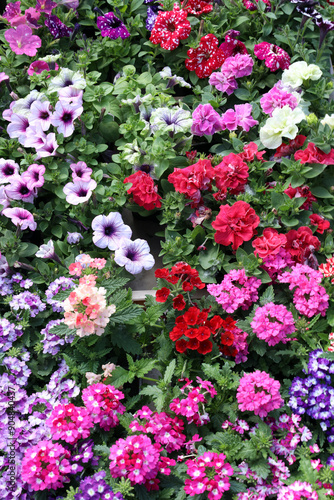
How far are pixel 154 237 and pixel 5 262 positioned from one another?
2.85ft

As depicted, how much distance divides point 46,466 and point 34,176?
4.83ft

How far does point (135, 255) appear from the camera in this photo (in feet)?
7.99

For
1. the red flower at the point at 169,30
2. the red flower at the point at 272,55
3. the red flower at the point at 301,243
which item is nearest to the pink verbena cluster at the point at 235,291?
the red flower at the point at 301,243

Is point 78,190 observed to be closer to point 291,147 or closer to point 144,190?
point 144,190

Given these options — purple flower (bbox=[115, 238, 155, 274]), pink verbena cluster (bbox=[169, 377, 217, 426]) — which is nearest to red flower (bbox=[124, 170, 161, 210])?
purple flower (bbox=[115, 238, 155, 274])

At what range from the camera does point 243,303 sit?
2.32 metres

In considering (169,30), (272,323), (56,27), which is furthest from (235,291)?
(56,27)

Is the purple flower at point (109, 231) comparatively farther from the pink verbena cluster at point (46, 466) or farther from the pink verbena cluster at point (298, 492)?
the pink verbena cluster at point (298, 492)

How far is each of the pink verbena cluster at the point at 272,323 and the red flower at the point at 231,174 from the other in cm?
75

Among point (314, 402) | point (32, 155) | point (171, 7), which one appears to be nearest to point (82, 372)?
point (314, 402)

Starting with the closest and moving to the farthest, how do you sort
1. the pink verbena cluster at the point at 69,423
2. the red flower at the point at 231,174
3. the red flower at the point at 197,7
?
the pink verbena cluster at the point at 69,423, the red flower at the point at 231,174, the red flower at the point at 197,7

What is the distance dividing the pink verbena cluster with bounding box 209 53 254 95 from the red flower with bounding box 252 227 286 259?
1.12 m

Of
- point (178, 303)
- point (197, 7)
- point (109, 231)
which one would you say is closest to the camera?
point (178, 303)

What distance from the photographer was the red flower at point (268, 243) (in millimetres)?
2376
